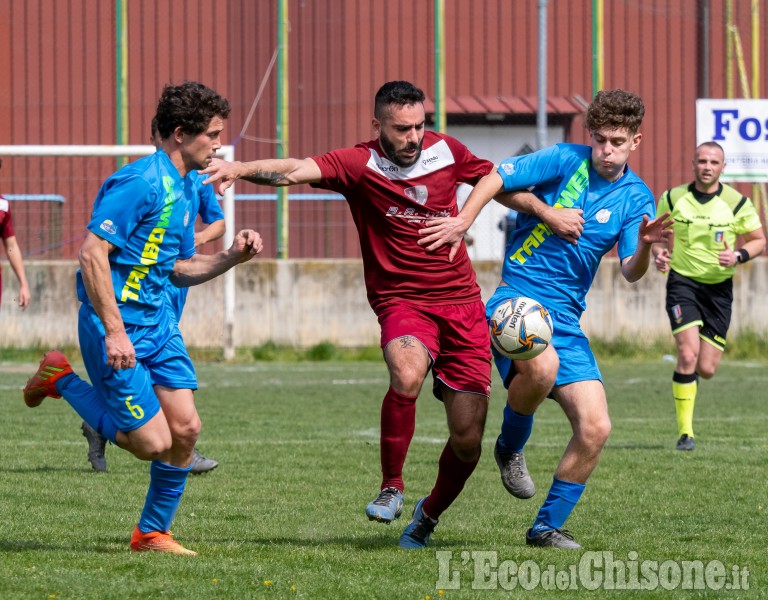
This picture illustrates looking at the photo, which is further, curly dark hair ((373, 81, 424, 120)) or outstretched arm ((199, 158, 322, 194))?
curly dark hair ((373, 81, 424, 120))

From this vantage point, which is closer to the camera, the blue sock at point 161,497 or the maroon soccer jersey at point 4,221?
the blue sock at point 161,497

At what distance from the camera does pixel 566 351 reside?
6.10m

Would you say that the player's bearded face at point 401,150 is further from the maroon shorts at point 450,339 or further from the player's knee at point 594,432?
the player's knee at point 594,432

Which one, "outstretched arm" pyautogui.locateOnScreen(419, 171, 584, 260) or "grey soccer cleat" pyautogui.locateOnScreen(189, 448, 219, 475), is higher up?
"outstretched arm" pyautogui.locateOnScreen(419, 171, 584, 260)

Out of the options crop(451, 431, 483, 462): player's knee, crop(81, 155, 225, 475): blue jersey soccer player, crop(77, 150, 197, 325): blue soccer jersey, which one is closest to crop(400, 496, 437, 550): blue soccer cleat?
crop(451, 431, 483, 462): player's knee

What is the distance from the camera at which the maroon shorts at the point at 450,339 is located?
19.4 ft

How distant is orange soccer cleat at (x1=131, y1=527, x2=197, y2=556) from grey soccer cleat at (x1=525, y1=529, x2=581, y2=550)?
1.51 m

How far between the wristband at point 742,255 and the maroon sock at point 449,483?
4.71 metres

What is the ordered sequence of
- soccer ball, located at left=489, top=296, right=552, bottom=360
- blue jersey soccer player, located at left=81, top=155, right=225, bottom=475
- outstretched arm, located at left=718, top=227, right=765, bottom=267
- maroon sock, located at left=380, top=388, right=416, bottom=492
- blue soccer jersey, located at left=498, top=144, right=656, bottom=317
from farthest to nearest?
1. outstretched arm, located at left=718, top=227, right=765, bottom=267
2. blue jersey soccer player, located at left=81, top=155, right=225, bottom=475
3. blue soccer jersey, located at left=498, top=144, right=656, bottom=317
4. soccer ball, located at left=489, top=296, right=552, bottom=360
5. maroon sock, located at left=380, top=388, right=416, bottom=492

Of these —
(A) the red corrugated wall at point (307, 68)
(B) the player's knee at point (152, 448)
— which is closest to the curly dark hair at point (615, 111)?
(B) the player's knee at point (152, 448)

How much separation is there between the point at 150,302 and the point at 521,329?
1626mm

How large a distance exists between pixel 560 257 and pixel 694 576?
65.9 inches

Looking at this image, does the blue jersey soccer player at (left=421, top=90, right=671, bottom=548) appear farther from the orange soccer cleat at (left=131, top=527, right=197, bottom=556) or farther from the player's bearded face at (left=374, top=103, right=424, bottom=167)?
the orange soccer cleat at (left=131, top=527, right=197, bottom=556)

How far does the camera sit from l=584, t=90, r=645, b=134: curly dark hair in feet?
19.8
